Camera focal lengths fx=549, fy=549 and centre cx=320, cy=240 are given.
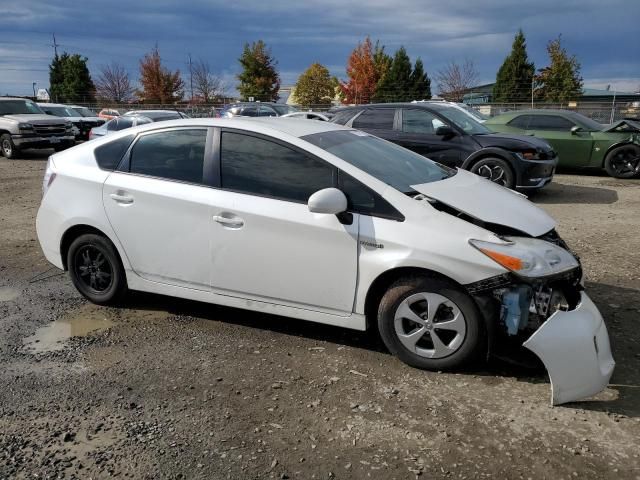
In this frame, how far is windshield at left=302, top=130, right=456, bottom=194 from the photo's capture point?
3.89 m

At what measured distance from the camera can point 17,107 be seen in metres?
18.5

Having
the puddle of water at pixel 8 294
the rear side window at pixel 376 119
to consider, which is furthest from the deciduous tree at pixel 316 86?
the puddle of water at pixel 8 294

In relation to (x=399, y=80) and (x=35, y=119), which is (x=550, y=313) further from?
(x=399, y=80)

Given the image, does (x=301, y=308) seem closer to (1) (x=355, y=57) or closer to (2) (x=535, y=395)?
(2) (x=535, y=395)

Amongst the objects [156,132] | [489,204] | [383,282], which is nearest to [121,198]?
[156,132]

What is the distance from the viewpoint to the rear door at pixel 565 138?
39.7 feet

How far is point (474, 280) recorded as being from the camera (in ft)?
10.7

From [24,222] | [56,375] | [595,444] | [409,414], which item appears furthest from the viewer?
[24,222]

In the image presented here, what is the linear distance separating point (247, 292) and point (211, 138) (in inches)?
47.5

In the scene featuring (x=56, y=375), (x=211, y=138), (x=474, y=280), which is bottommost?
(x=56, y=375)

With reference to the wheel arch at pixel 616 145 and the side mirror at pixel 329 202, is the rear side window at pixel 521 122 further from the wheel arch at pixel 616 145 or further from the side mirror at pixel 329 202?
the side mirror at pixel 329 202

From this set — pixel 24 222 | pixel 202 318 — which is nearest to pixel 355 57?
pixel 24 222

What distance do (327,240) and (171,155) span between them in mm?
1544

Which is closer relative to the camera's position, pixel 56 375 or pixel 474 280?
pixel 474 280
